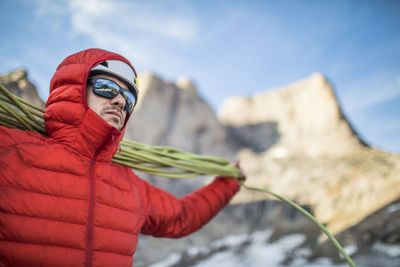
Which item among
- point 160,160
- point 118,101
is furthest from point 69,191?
point 160,160

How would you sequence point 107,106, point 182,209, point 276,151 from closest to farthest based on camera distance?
point 107,106 < point 182,209 < point 276,151

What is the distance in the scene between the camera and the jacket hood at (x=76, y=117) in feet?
3.17

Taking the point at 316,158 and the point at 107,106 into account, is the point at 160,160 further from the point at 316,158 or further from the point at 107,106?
the point at 316,158

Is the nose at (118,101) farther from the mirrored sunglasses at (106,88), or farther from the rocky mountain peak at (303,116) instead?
the rocky mountain peak at (303,116)

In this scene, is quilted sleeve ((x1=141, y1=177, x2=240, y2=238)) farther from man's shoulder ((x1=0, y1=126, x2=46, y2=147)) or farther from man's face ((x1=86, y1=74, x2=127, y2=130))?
man's shoulder ((x1=0, y1=126, x2=46, y2=147))

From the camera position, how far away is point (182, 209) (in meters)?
1.35

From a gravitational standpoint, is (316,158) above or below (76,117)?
above

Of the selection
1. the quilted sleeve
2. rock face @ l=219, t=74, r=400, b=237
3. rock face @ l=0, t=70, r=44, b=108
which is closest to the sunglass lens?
the quilted sleeve

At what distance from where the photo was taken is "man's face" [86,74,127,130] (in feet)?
3.39

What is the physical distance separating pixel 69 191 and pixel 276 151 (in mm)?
9532

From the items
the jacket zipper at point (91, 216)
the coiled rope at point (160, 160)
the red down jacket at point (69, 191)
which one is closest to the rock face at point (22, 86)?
the coiled rope at point (160, 160)

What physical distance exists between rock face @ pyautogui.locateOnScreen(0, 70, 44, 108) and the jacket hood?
763mm

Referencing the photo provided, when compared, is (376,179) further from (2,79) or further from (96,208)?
(2,79)

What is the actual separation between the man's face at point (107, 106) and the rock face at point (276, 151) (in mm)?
855
